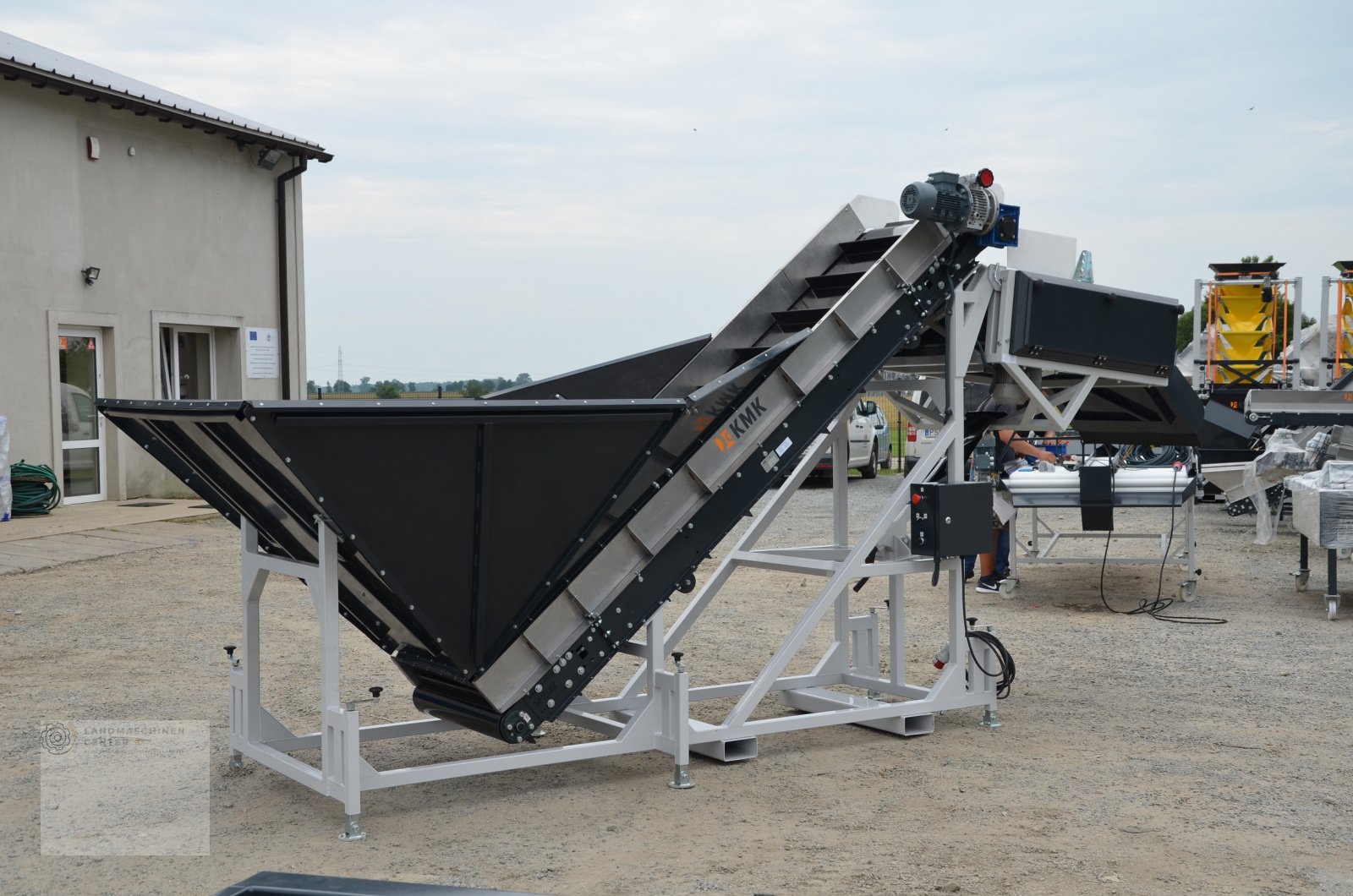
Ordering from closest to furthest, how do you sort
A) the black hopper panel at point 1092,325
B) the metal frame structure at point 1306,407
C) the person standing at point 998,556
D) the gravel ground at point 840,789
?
the gravel ground at point 840,789
the black hopper panel at point 1092,325
the person standing at point 998,556
the metal frame structure at point 1306,407

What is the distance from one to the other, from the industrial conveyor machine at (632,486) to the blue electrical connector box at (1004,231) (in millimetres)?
12

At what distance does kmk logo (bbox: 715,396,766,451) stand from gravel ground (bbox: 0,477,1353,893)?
1450 mm

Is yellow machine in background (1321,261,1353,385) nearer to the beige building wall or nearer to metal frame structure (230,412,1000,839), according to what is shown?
metal frame structure (230,412,1000,839)

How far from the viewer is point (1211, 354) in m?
15.0

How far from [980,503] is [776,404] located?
126 centimetres

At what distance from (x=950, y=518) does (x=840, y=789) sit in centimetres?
152

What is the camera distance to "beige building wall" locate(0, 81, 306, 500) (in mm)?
15078

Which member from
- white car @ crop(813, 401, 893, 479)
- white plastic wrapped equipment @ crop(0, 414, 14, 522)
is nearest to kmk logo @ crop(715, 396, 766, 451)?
white plastic wrapped equipment @ crop(0, 414, 14, 522)

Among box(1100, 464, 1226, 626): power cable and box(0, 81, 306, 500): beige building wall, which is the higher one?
box(0, 81, 306, 500): beige building wall

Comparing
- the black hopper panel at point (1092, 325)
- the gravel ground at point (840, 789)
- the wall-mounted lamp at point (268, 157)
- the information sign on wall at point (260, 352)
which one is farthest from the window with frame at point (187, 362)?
the black hopper panel at point (1092, 325)

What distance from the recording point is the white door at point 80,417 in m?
16.0

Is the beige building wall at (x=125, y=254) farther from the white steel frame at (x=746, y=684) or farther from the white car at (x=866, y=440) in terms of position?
the white steel frame at (x=746, y=684)

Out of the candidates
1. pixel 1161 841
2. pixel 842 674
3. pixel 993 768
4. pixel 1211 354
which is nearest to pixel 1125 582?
pixel 1211 354

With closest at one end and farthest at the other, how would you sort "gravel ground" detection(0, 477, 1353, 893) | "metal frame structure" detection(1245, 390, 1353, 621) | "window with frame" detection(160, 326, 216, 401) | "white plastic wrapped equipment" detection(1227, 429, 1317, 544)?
"gravel ground" detection(0, 477, 1353, 893) < "metal frame structure" detection(1245, 390, 1353, 621) < "white plastic wrapped equipment" detection(1227, 429, 1317, 544) < "window with frame" detection(160, 326, 216, 401)
